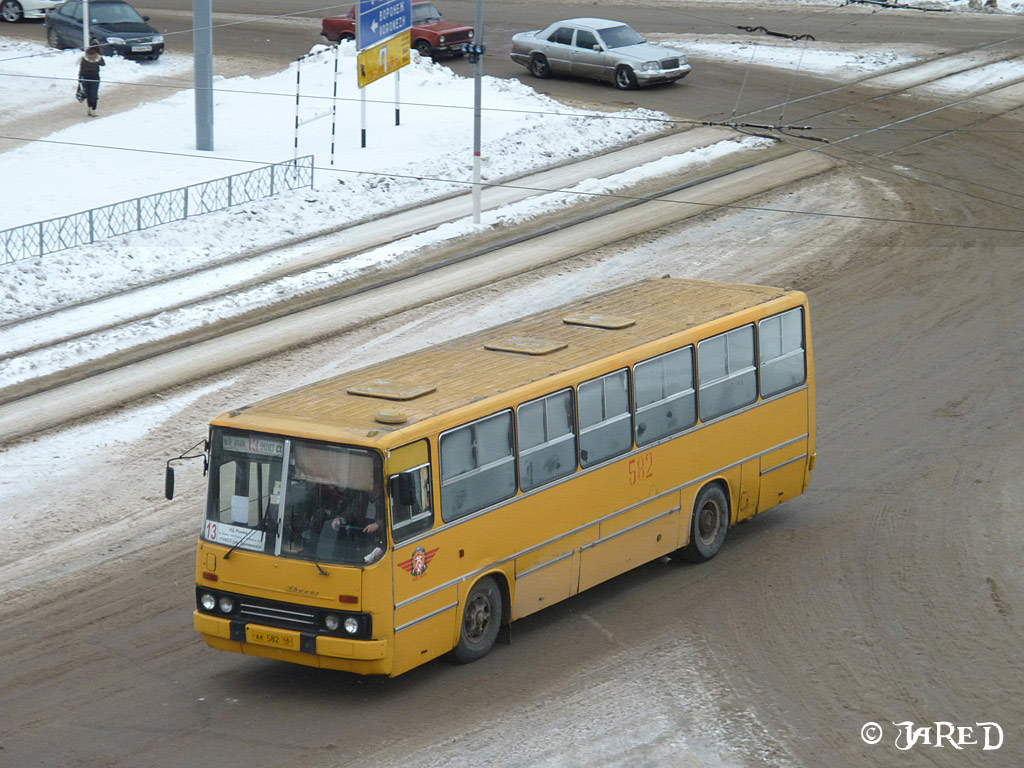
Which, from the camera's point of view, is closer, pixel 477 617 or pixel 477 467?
pixel 477 467

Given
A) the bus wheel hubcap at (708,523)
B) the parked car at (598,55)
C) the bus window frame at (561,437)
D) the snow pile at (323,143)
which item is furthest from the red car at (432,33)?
the bus window frame at (561,437)

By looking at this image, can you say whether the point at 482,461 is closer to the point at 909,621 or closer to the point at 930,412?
the point at 909,621

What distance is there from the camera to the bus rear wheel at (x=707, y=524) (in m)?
13.5

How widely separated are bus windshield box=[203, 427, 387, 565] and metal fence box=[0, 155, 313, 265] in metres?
12.8

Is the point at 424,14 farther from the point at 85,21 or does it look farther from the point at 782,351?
the point at 782,351

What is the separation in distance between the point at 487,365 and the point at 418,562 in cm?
220

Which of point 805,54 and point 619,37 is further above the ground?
point 619,37

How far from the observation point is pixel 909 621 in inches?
477

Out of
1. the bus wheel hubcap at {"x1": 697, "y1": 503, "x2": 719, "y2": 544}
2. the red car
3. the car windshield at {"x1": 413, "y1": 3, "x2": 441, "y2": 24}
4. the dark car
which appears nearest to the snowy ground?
the dark car

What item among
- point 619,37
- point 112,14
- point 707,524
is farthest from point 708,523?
point 112,14

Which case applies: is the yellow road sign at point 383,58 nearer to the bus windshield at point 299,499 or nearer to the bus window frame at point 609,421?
the bus window frame at point 609,421

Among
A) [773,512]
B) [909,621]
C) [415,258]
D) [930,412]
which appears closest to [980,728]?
[909,621]

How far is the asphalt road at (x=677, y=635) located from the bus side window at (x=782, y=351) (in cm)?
148

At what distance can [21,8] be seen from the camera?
44.4 m
